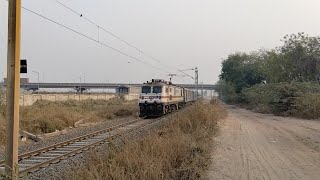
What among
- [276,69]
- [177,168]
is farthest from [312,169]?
[276,69]

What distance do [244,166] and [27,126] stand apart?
17.6 metres

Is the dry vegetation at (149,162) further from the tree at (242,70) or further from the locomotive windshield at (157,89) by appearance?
the tree at (242,70)

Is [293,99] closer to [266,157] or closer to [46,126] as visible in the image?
[46,126]

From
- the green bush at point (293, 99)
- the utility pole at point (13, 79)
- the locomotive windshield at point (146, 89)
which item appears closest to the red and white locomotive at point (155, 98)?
the locomotive windshield at point (146, 89)

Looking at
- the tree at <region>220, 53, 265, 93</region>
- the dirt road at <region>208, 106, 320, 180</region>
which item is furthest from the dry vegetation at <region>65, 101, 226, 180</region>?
the tree at <region>220, 53, 265, 93</region>

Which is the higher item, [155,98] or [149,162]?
[155,98]

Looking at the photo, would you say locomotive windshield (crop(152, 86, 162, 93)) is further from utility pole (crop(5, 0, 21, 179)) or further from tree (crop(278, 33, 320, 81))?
utility pole (crop(5, 0, 21, 179))

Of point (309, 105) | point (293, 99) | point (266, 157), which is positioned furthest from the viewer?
point (293, 99)

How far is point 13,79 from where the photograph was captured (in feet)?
27.8

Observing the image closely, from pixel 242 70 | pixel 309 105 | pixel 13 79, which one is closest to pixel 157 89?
pixel 309 105

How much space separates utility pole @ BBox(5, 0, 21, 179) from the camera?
8.43 m

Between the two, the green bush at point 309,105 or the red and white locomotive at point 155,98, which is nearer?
the green bush at point 309,105

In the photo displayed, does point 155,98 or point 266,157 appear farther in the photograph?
point 155,98

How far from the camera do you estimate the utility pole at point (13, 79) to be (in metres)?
8.43
